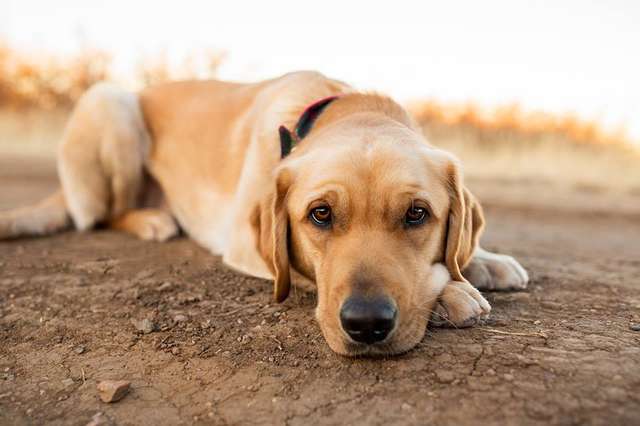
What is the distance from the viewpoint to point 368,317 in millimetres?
2074

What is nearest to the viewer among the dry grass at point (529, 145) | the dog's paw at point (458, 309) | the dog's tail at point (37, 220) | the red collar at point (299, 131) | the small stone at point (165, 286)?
the dog's paw at point (458, 309)

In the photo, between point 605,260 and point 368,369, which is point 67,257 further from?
point 605,260

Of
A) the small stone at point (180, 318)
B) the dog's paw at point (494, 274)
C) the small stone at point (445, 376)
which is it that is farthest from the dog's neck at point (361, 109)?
the small stone at point (445, 376)

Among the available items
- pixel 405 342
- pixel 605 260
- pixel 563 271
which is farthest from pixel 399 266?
pixel 605 260

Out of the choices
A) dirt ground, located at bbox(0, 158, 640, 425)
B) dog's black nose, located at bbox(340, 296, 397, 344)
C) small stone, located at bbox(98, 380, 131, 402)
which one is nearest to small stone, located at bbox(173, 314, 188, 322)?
dirt ground, located at bbox(0, 158, 640, 425)

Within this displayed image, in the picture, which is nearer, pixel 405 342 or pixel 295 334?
pixel 405 342

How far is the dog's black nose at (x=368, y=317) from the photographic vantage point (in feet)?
6.81

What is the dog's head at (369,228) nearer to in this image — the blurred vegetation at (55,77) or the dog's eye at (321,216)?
the dog's eye at (321,216)

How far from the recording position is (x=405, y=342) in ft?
7.21

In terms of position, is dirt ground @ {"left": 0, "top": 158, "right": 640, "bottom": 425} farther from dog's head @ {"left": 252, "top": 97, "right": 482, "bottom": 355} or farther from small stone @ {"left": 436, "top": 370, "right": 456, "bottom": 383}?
dog's head @ {"left": 252, "top": 97, "right": 482, "bottom": 355}

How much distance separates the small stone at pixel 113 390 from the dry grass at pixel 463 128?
915 cm

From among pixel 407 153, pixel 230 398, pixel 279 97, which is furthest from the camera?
pixel 279 97

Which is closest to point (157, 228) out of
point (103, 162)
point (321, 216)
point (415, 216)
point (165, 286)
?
point (103, 162)

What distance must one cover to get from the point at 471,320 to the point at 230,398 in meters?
1.06
